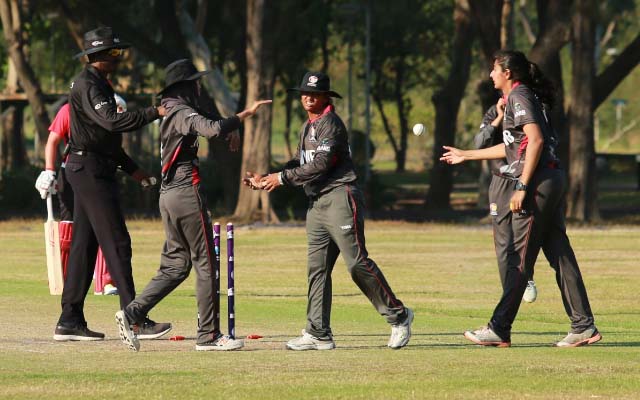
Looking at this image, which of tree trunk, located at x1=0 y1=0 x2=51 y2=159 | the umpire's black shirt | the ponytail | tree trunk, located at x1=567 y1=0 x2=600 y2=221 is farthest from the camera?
tree trunk, located at x1=0 y1=0 x2=51 y2=159

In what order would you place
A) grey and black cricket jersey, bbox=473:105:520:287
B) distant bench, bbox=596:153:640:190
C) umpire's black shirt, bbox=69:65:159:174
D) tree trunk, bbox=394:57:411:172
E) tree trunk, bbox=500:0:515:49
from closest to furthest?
umpire's black shirt, bbox=69:65:159:174, grey and black cricket jersey, bbox=473:105:520:287, tree trunk, bbox=500:0:515:49, tree trunk, bbox=394:57:411:172, distant bench, bbox=596:153:640:190

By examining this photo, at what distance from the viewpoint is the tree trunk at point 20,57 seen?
36125mm

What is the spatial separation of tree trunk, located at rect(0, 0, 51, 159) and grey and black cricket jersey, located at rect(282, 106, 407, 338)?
25.0 meters

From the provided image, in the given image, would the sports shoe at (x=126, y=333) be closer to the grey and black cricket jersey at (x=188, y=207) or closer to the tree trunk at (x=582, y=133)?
the grey and black cricket jersey at (x=188, y=207)

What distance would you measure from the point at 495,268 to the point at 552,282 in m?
2.25

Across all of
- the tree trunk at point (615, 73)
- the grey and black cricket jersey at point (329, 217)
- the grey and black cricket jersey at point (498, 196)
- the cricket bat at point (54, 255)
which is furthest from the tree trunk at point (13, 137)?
the grey and black cricket jersey at point (329, 217)

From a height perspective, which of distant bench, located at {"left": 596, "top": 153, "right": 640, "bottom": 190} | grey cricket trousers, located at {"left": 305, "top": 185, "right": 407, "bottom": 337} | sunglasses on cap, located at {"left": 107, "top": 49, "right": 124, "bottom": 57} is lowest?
distant bench, located at {"left": 596, "top": 153, "right": 640, "bottom": 190}

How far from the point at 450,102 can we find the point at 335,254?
2772 centimetres

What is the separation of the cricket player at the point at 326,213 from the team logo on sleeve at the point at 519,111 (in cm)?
125

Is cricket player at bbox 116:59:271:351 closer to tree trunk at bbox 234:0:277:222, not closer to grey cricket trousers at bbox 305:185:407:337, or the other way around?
grey cricket trousers at bbox 305:185:407:337

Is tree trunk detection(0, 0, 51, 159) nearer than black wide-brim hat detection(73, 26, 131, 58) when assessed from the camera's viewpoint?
No

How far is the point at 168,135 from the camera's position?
1123 cm

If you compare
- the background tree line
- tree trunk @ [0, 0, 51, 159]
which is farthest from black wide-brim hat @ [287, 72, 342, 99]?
tree trunk @ [0, 0, 51, 159]

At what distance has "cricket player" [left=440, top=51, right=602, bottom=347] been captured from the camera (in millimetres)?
11430
